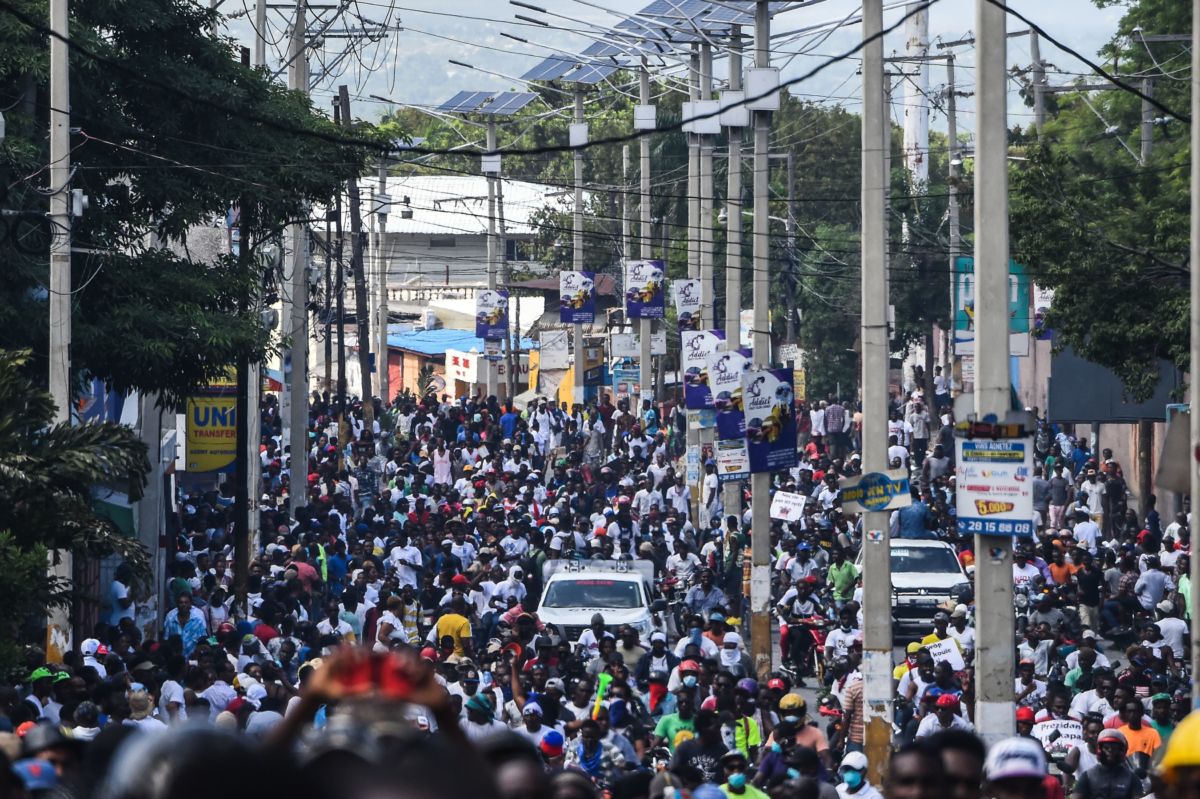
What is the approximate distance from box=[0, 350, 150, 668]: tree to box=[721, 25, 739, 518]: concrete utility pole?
12.6m

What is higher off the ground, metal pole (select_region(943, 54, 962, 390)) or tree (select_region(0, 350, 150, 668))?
metal pole (select_region(943, 54, 962, 390))

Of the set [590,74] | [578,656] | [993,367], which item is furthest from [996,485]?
[590,74]

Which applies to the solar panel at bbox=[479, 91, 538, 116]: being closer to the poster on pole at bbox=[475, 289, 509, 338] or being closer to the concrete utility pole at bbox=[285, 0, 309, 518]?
the poster on pole at bbox=[475, 289, 509, 338]

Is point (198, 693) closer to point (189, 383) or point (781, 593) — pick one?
point (189, 383)

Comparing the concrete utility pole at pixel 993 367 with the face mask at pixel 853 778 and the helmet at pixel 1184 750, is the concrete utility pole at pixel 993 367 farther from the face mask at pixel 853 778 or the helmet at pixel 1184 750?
the helmet at pixel 1184 750

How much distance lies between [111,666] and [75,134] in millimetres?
6876

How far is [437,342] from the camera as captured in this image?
242 feet

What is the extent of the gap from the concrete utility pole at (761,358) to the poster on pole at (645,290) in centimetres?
1422

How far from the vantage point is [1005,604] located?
12266mm

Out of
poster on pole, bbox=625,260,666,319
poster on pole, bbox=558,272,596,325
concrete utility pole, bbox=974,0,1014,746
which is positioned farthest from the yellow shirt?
poster on pole, bbox=558,272,596,325

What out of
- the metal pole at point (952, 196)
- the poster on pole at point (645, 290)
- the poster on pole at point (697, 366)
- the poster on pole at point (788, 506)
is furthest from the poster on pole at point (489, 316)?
the poster on pole at point (788, 506)

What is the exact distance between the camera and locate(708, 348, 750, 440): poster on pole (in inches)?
965

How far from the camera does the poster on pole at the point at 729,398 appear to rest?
24.5 m

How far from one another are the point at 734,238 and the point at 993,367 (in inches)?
693
